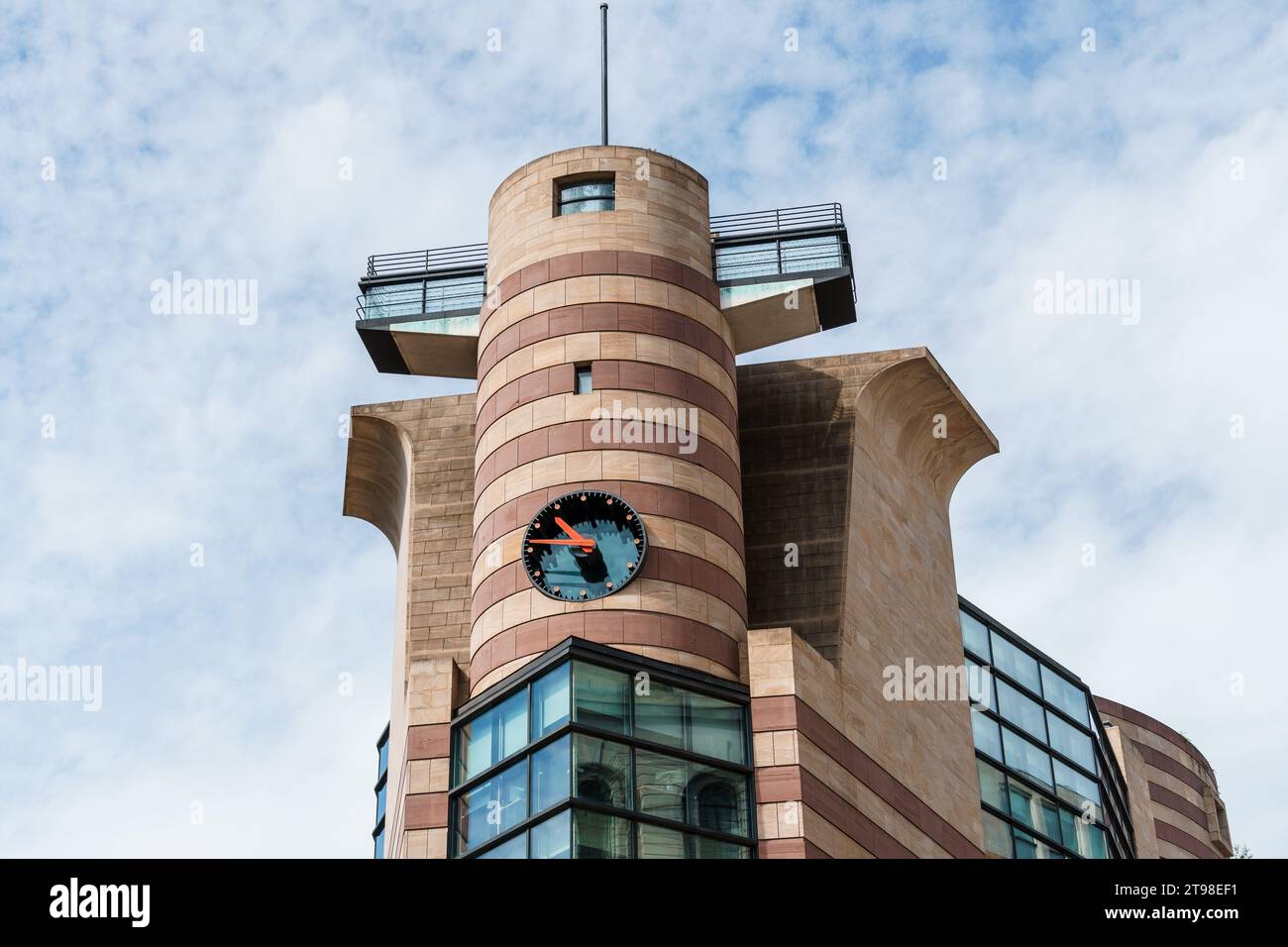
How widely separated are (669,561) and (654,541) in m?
0.65

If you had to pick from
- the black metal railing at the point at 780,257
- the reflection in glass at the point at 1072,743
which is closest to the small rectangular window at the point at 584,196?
the black metal railing at the point at 780,257

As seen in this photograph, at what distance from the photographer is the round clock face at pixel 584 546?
51562 millimetres

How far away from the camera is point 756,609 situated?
5588 cm

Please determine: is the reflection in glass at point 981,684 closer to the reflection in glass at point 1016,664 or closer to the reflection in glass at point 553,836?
the reflection in glass at point 1016,664

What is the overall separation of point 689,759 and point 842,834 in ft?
15.1

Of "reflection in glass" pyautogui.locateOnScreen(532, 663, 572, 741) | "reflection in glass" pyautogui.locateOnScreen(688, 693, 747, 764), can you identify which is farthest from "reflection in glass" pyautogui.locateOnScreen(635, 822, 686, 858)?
"reflection in glass" pyautogui.locateOnScreen(532, 663, 572, 741)

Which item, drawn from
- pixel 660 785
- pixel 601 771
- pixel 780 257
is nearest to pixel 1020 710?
pixel 780 257

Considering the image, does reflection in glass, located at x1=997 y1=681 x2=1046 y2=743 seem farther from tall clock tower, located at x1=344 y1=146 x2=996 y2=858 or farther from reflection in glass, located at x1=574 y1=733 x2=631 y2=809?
reflection in glass, located at x1=574 y1=733 x2=631 y2=809

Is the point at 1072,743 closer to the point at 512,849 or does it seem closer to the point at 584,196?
the point at 584,196

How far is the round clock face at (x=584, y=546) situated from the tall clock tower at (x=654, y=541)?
80 millimetres

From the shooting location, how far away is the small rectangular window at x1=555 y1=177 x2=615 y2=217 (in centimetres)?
5797
